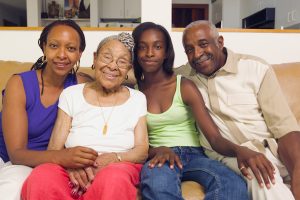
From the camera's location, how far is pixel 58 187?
1.26 meters

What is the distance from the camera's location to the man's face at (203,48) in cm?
174

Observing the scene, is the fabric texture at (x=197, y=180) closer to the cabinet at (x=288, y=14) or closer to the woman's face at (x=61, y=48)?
the woman's face at (x=61, y=48)

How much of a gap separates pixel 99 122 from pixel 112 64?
0.26 metres

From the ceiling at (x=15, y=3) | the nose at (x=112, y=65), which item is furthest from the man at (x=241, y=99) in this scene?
the ceiling at (x=15, y=3)

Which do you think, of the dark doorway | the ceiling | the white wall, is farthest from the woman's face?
the ceiling

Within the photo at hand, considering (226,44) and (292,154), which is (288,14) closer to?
(226,44)

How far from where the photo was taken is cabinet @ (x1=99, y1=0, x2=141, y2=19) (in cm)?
661

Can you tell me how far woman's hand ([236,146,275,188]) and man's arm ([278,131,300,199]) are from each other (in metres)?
0.11

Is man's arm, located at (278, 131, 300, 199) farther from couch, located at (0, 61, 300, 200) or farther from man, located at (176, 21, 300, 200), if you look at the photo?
couch, located at (0, 61, 300, 200)

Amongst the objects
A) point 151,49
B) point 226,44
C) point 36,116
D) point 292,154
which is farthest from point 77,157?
point 226,44

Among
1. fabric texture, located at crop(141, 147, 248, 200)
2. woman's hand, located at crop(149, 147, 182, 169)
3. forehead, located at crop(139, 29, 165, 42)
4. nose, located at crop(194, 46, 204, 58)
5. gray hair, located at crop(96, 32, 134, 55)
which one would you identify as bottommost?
fabric texture, located at crop(141, 147, 248, 200)

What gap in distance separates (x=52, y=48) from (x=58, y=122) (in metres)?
0.35

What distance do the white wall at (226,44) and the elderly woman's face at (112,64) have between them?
934 mm

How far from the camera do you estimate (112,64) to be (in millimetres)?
1571
